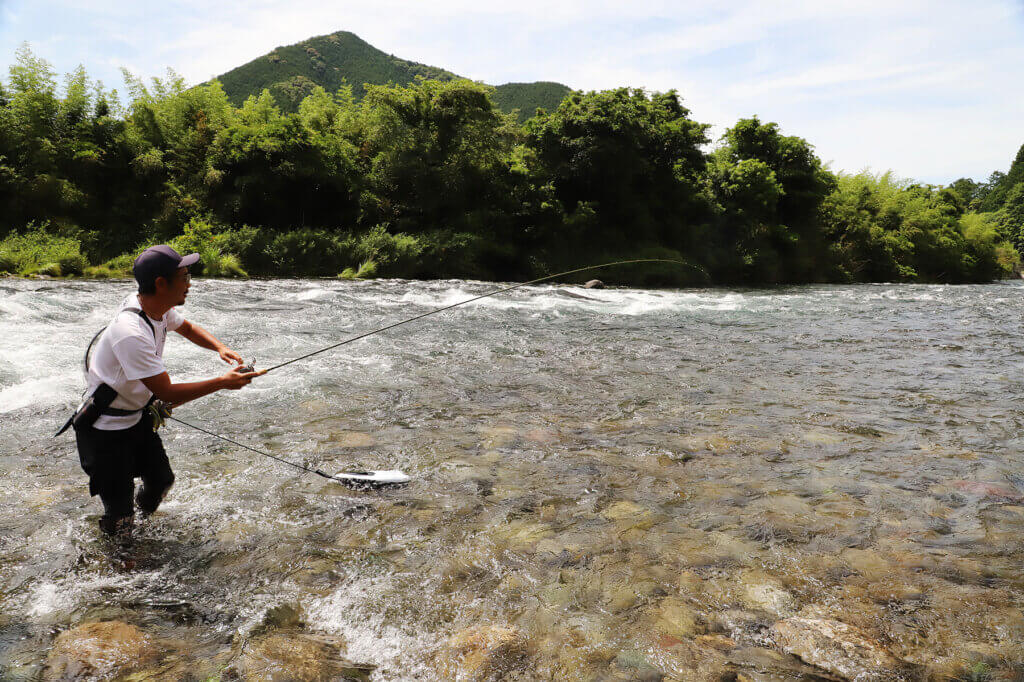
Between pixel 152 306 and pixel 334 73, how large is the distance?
337 ft

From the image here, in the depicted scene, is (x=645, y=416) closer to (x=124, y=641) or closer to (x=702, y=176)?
(x=124, y=641)

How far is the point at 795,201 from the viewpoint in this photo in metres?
30.7

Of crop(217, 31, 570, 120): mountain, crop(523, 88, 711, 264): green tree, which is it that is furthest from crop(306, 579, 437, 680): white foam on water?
crop(217, 31, 570, 120): mountain

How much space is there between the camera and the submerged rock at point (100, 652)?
2.20 metres

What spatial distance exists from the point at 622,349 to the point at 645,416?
3622 mm

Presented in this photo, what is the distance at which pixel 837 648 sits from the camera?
7.85 feet

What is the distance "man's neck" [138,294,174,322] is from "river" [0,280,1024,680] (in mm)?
1285

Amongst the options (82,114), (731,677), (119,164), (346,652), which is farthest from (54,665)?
(82,114)

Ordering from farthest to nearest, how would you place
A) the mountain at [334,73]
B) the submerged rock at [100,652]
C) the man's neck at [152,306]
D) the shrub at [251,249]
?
the mountain at [334,73], the shrub at [251,249], the man's neck at [152,306], the submerged rock at [100,652]

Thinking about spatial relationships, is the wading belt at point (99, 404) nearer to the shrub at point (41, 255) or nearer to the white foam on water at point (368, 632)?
the white foam on water at point (368, 632)

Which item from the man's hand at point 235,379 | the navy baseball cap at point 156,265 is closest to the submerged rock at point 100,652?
the man's hand at point 235,379

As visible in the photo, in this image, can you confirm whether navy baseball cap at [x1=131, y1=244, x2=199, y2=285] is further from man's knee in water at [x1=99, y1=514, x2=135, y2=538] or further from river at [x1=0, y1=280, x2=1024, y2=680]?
river at [x1=0, y1=280, x2=1024, y2=680]

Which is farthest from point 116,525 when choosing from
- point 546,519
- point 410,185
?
point 410,185

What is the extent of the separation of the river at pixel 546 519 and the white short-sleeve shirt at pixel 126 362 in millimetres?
825
